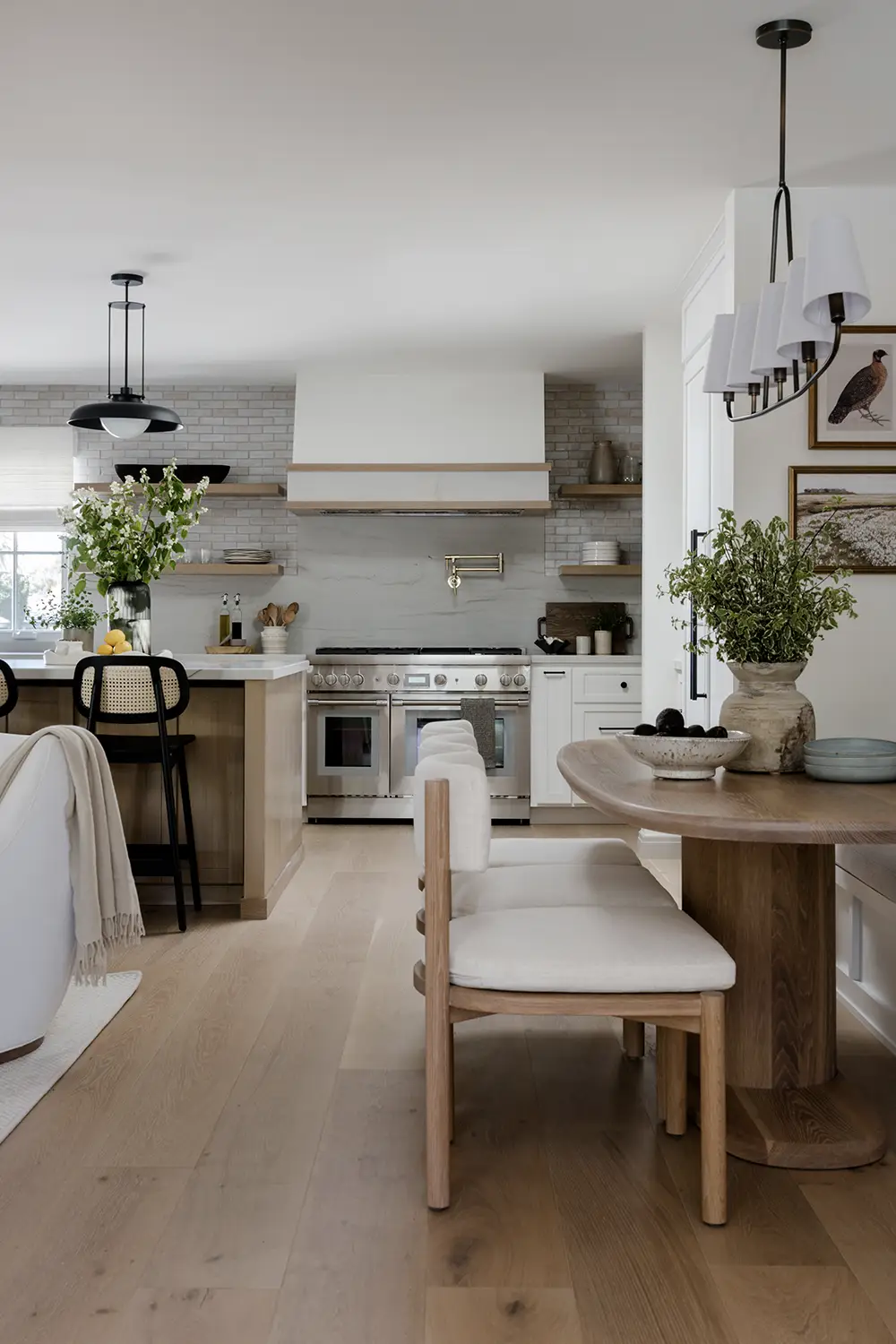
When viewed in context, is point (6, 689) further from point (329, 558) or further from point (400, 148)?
point (329, 558)

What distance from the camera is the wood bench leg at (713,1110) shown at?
6.62 feet

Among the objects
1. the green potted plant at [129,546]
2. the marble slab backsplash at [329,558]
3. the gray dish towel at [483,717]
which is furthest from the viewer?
the marble slab backsplash at [329,558]

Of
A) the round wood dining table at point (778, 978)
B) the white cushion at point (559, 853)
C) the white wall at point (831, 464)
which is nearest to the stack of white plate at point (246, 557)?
the white wall at point (831, 464)

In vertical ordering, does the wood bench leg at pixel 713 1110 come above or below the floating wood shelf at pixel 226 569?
below

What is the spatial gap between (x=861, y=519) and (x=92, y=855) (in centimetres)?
274

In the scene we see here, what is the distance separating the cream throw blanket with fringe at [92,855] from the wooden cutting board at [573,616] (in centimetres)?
432

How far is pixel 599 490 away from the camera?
6715mm

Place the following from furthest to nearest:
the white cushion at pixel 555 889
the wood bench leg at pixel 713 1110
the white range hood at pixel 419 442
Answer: the white range hood at pixel 419 442
the white cushion at pixel 555 889
the wood bench leg at pixel 713 1110

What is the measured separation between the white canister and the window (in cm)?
138

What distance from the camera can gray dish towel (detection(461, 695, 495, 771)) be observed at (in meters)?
6.41

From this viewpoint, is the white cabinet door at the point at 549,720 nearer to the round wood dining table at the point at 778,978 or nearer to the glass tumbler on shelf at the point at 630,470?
the glass tumbler on shelf at the point at 630,470

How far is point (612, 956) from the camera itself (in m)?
2.05

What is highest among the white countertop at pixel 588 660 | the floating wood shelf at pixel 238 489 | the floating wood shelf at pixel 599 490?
the floating wood shelf at pixel 238 489

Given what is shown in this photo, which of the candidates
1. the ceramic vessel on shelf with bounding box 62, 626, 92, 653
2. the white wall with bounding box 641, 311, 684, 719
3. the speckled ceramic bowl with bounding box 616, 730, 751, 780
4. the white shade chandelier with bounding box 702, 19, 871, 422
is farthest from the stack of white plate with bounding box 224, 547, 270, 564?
the speckled ceramic bowl with bounding box 616, 730, 751, 780
